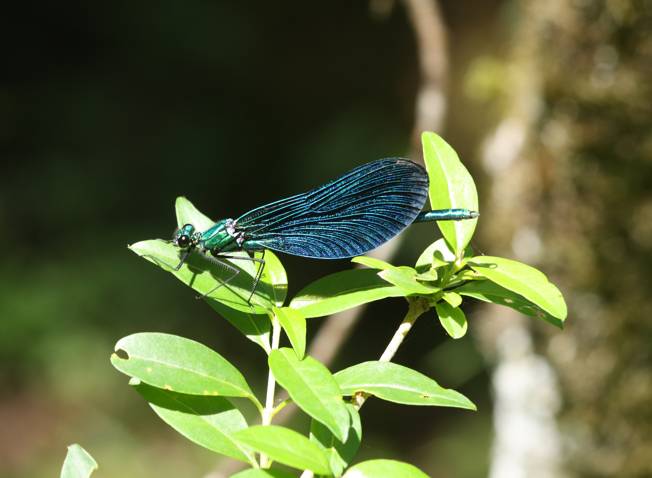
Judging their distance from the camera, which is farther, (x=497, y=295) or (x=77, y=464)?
(x=497, y=295)

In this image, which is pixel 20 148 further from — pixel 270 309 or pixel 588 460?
pixel 270 309

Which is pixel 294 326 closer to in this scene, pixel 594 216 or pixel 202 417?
pixel 202 417

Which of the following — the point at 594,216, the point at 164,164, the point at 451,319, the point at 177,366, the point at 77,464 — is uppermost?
the point at 164,164

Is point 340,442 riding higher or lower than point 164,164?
lower

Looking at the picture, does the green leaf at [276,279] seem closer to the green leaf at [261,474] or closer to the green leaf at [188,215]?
the green leaf at [188,215]

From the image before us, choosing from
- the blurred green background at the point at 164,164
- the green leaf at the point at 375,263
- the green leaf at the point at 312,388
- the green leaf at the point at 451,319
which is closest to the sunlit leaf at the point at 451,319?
the green leaf at the point at 451,319

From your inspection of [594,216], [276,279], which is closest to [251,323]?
[276,279]
